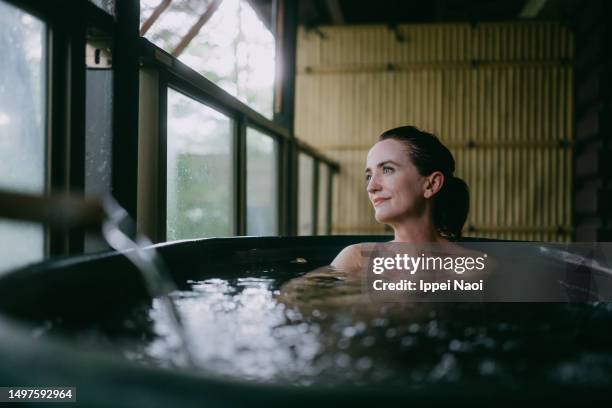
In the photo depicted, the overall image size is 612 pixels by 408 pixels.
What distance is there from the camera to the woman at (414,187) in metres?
1.80

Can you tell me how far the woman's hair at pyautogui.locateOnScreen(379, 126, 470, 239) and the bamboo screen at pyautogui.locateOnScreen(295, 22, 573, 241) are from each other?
246 inches

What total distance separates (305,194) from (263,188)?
1505 millimetres

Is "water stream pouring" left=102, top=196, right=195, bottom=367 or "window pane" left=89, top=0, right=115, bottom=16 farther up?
"window pane" left=89, top=0, right=115, bottom=16

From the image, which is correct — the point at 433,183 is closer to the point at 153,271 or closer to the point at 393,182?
the point at 393,182

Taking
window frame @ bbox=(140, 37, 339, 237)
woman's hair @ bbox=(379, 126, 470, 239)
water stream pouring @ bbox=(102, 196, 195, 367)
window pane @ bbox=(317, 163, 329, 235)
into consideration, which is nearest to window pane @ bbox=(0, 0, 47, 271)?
water stream pouring @ bbox=(102, 196, 195, 367)

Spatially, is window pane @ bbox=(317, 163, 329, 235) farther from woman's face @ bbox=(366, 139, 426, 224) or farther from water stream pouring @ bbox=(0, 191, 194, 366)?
water stream pouring @ bbox=(0, 191, 194, 366)

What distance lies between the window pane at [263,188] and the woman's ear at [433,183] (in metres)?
3.06

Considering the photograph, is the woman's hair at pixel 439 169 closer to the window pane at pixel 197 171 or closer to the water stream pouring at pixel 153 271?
the water stream pouring at pixel 153 271

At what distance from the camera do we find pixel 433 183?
187cm

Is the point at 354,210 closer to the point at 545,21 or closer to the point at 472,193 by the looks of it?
the point at 472,193

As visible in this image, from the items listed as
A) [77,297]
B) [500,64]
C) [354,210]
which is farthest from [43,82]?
[500,64]

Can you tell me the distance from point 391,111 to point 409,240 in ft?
21.7

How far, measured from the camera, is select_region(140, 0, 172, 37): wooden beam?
108 inches

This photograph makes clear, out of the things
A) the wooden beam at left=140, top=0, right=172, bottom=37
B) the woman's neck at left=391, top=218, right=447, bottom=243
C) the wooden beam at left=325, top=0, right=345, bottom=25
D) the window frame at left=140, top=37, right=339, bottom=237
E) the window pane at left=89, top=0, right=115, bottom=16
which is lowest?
the woman's neck at left=391, top=218, right=447, bottom=243
